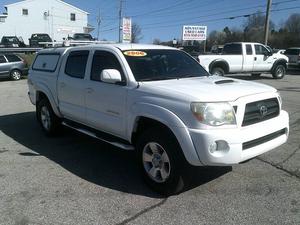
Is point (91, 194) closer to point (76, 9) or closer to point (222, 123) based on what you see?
point (222, 123)

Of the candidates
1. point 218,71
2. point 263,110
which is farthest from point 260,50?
point 263,110

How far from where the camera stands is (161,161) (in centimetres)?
477

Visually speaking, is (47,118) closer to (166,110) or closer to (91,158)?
(91,158)

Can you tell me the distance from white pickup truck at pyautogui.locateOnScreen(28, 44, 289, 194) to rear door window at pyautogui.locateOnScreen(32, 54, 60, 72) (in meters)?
0.70

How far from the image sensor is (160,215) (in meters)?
4.20

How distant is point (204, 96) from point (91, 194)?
72.4 inches

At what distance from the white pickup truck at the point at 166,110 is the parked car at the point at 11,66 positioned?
16088mm

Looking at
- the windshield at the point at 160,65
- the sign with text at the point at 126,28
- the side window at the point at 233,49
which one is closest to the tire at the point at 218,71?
the side window at the point at 233,49

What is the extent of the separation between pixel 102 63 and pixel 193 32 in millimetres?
27238

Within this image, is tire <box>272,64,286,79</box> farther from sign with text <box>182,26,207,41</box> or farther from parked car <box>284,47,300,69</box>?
sign with text <box>182,26,207,41</box>

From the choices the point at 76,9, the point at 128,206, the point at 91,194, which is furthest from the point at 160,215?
the point at 76,9

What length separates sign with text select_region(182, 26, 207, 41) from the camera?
31766 millimetres

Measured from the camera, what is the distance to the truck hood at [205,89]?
438cm

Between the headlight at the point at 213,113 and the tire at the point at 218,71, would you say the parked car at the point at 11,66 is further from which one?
the headlight at the point at 213,113
